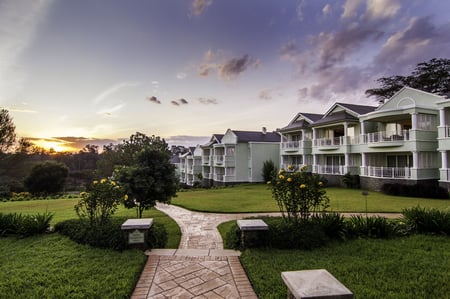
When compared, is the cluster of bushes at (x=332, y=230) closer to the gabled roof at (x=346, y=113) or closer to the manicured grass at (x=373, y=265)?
the manicured grass at (x=373, y=265)

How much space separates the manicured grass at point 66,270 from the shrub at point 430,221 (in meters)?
7.55

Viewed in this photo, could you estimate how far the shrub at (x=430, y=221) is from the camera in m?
7.08

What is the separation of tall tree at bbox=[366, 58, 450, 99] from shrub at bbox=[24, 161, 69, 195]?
163 feet

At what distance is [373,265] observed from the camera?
196 inches

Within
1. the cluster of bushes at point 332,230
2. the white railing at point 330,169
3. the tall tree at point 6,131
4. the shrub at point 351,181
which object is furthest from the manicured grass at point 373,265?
the tall tree at point 6,131

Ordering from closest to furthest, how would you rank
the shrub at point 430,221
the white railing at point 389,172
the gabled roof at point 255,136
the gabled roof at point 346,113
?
the shrub at point 430,221
the white railing at point 389,172
the gabled roof at point 346,113
the gabled roof at point 255,136

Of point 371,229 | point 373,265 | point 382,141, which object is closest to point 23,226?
point 373,265

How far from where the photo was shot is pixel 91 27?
11.4 metres

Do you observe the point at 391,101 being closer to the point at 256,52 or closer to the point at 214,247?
the point at 256,52

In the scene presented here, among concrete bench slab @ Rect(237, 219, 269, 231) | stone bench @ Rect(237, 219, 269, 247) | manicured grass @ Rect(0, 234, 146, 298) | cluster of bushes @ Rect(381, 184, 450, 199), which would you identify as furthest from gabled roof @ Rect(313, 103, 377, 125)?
manicured grass @ Rect(0, 234, 146, 298)

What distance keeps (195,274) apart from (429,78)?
4119cm

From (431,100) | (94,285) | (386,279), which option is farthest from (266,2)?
(431,100)

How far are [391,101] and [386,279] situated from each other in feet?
71.3

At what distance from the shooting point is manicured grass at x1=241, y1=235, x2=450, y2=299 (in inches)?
159
